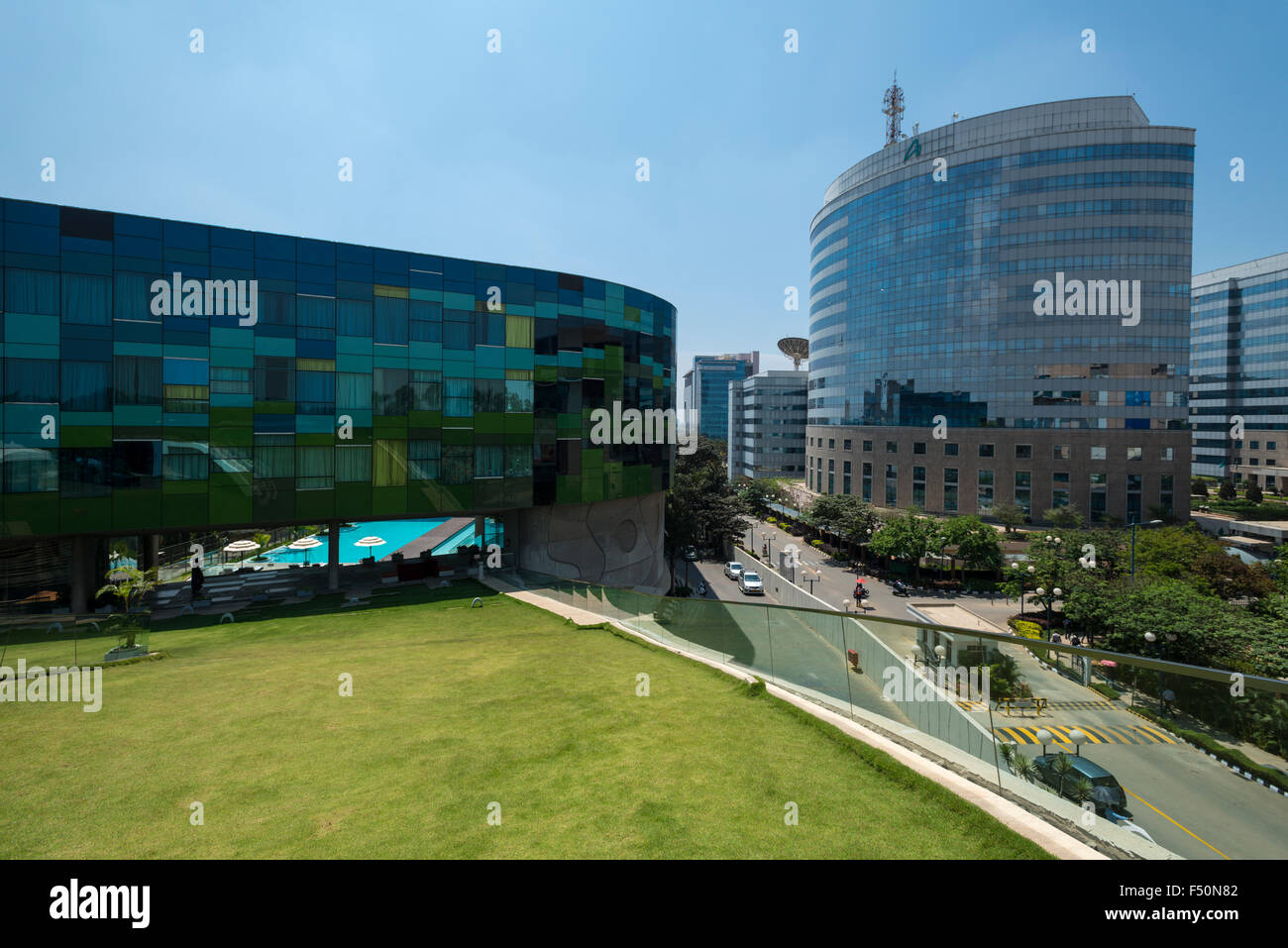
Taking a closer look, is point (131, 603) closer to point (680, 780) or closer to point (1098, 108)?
point (680, 780)

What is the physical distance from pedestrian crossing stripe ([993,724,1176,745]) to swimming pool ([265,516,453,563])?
3931cm

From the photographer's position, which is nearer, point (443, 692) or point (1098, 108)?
point (443, 692)

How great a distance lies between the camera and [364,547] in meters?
49.6

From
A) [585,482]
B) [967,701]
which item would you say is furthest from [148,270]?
[967,701]

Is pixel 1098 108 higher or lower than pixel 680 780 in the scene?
higher

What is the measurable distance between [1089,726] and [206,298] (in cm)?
3382

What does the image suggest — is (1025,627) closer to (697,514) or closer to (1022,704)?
(697,514)

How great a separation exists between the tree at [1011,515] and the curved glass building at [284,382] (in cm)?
5464

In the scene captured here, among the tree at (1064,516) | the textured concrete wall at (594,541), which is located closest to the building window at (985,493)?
the tree at (1064,516)

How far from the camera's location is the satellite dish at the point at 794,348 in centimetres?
14438

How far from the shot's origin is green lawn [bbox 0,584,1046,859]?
686cm

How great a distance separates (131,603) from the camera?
89.6 feet

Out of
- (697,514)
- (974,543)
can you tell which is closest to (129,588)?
(697,514)
